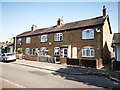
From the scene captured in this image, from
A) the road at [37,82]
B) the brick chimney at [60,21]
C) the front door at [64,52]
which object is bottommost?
the road at [37,82]

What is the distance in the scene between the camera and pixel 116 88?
385 inches

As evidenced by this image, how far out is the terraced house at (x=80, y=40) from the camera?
22766 millimetres

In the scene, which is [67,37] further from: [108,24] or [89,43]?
[108,24]

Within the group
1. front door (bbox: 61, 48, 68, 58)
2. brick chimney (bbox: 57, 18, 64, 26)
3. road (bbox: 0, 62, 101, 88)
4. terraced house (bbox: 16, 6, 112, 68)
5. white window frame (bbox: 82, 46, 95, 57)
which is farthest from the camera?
brick chimney (bbox: 57, 18, 64, 26)

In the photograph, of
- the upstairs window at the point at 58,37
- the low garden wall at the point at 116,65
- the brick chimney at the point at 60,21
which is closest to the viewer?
the low garden wall at the point at 116,65

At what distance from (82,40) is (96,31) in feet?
10.3

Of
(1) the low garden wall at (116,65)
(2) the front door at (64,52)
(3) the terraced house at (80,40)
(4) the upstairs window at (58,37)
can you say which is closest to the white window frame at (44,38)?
(3) the terraced house at (80,40)

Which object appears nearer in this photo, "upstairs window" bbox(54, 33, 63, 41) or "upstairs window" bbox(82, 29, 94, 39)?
"upstairs window" bbox(82, 29, 94, 39)

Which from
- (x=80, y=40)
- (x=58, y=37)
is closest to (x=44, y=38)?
(x=58, y=37)

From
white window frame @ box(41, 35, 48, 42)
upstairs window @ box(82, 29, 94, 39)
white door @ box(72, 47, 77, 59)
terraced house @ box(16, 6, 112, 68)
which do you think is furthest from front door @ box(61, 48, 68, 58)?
white window frame @ box(41, 35, 48, 42)

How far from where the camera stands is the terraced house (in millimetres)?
22766

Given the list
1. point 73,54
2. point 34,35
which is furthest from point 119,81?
point 34,35

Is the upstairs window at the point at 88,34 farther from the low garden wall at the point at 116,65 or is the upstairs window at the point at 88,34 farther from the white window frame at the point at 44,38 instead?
the white window frame at the point at 44,38

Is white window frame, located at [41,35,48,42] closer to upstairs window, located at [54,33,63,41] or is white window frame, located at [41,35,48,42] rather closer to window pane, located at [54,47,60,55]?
upstairs window, located at [54,33,63,41]
